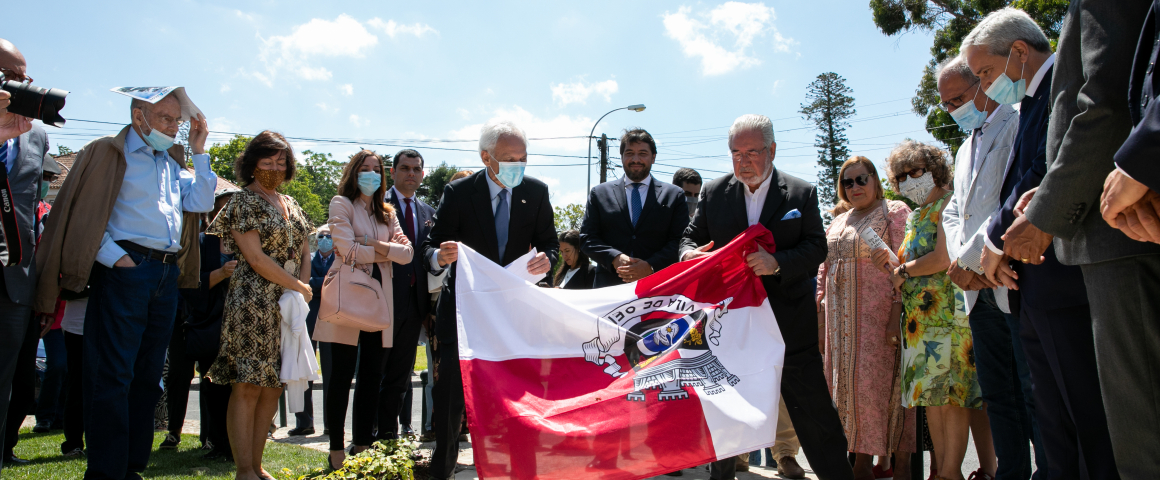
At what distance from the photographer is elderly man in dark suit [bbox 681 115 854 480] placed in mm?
3689

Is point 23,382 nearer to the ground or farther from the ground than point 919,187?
nearer to the ground

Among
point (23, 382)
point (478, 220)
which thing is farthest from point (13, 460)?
point (478, 220)

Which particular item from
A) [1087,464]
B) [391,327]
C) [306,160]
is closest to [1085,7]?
[1087,464]

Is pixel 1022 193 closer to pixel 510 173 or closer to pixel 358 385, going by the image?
pixel 510 173

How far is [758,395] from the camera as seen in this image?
3545mm

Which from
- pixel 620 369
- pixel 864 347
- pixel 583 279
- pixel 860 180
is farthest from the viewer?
pixel 583 279

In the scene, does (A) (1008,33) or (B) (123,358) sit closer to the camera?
(A) (1008,33)

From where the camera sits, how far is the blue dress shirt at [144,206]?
3965 mm

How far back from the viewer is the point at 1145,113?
1875 mm

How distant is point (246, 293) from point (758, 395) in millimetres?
3188

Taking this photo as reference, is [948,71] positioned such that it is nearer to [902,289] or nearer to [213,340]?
[902,289]

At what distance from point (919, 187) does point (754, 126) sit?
1.54 m

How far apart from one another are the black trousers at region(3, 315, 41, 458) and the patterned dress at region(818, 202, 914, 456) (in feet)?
16.3

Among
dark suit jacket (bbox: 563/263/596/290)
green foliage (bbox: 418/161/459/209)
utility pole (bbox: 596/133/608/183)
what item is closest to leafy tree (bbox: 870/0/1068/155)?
utility pole (bbox: 596/133/608/183)
